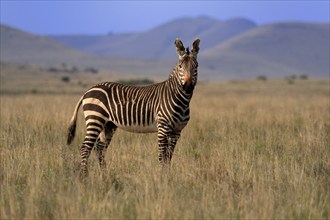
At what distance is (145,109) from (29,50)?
93358 millimetres

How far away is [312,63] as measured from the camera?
12019 centimetres

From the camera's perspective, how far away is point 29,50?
97812mm

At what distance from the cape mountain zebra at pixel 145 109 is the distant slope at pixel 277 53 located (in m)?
99.9

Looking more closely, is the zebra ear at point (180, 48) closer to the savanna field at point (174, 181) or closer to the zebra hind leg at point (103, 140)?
the savanna field at point (174, 181)

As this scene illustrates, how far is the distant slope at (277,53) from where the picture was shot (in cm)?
11441

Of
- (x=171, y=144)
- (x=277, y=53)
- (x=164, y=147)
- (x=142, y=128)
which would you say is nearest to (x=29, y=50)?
(x=277, y=53)

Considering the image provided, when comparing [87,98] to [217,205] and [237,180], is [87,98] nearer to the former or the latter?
[237,180]

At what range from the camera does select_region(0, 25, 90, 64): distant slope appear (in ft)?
299

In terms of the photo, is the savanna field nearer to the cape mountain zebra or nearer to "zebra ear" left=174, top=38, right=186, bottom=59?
the cape mountain zebra

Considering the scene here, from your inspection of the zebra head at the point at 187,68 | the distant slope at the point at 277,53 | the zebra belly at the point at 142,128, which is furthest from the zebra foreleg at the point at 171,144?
the distant slope at the point at 277,53

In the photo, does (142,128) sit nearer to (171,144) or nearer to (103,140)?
(171,144)

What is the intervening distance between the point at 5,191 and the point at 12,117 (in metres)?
7.46

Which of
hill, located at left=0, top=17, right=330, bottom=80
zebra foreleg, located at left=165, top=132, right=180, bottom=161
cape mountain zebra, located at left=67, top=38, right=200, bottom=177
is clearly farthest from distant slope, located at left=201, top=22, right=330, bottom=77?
zebra foreleg, located at left=165, top=132, right=180, bottom=161

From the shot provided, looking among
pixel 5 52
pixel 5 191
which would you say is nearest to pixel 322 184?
pixel 5 191
